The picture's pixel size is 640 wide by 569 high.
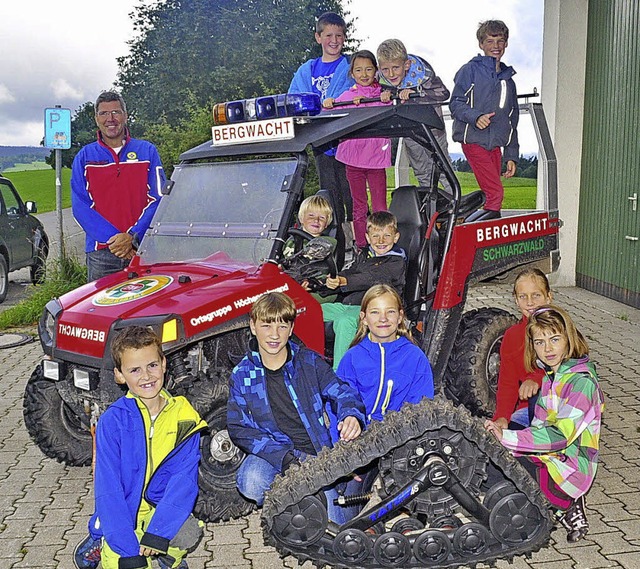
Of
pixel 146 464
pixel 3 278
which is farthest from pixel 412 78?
pixel 3 278

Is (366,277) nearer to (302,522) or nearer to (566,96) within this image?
(302,522)

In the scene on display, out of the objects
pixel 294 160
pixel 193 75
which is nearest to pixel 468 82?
pixel 294 160

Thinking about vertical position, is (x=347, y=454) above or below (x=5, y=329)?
above

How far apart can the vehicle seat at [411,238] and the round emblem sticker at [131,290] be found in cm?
171

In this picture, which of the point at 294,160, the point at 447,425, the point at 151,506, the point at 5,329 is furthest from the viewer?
the point at 5,329

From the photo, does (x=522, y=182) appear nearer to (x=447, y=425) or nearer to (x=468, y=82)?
(x=468, y=82)

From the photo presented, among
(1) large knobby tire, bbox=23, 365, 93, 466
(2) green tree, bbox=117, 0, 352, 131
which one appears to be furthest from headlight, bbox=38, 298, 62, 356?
(2) green tree, bbox=117, 0, 352, 131

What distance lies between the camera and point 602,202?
454 inches

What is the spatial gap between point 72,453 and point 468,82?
389 cm

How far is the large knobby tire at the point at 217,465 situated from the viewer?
14.7 ft

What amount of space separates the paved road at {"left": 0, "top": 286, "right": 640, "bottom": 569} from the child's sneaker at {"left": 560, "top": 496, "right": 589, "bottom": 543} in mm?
46

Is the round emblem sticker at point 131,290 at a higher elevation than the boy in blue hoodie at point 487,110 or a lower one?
lower

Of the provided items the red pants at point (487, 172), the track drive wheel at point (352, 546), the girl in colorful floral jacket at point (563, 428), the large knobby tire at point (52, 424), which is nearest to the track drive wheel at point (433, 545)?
the track drive wheel at point (352, 546)

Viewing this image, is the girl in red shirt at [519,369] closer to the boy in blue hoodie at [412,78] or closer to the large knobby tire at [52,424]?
the boy in blue hoodie at [412,78]
